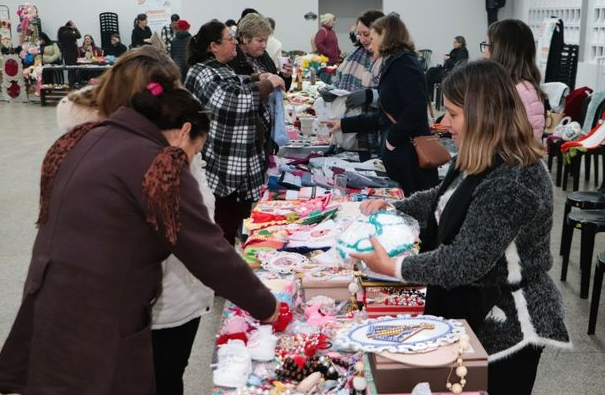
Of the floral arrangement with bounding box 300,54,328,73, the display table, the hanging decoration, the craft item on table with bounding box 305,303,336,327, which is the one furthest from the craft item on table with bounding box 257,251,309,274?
the hanging decoration

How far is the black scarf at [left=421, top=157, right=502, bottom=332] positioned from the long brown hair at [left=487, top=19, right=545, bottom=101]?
1.77m

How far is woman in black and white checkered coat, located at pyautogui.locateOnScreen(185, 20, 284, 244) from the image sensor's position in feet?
11.5

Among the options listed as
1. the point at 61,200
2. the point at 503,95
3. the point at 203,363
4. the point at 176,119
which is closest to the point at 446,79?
the point at 503,95

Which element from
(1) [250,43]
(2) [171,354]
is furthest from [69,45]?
(2) [171,354]

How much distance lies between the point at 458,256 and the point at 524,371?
0.41 meters

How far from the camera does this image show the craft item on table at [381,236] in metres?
2.13

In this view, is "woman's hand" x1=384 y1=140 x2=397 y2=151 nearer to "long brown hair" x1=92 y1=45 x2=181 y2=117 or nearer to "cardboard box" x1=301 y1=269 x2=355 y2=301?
"cardboard box" x1=301 y1=269 x2=355 y2=301

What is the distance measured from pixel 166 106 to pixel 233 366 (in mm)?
673

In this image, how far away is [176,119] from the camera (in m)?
1.69

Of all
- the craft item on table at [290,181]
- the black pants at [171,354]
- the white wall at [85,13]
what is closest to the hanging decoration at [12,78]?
the white wall at [85,13]

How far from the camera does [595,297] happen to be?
360 centimetres

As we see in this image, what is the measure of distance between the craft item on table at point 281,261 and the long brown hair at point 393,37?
1563mm

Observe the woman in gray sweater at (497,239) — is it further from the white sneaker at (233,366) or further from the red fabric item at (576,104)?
the red fabric item at (576,104)

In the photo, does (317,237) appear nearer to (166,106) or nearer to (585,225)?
(166,106)
